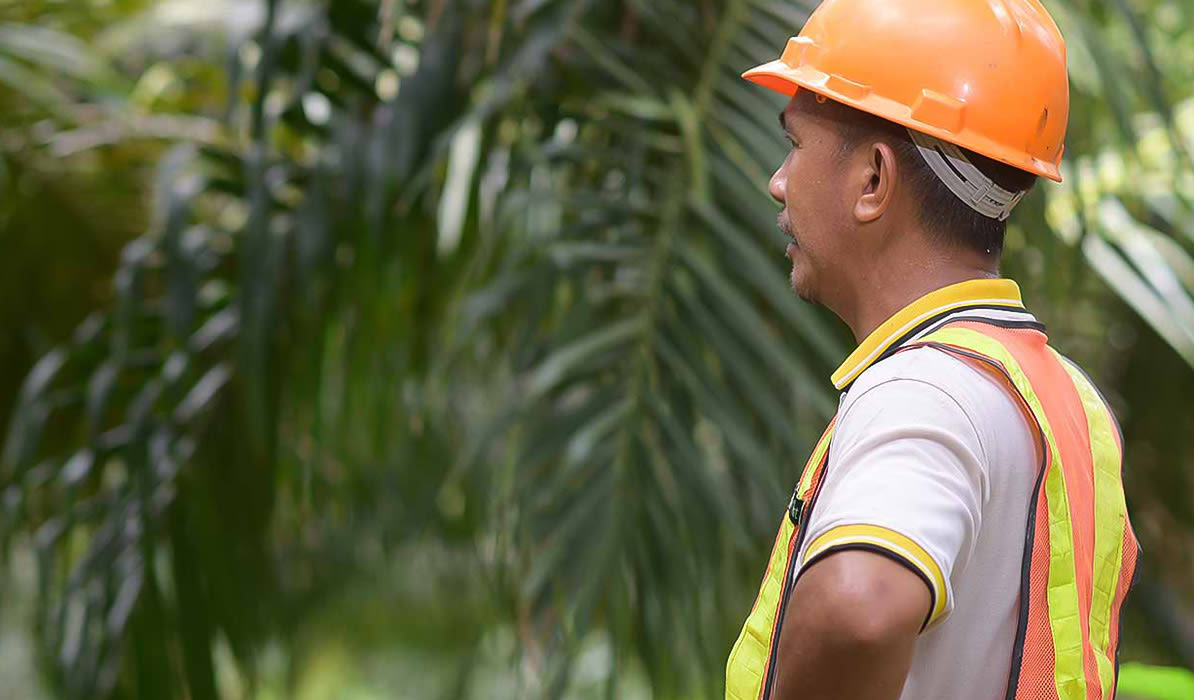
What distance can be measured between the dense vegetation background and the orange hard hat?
0.55m

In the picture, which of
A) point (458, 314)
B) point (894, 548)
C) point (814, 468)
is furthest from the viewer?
point (458, 314)

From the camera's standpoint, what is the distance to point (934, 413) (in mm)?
535

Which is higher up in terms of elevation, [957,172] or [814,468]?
[957,172]

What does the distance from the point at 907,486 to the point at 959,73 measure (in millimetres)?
215

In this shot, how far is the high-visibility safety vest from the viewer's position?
57 cm

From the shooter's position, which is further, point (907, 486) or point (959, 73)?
point (959, 73)

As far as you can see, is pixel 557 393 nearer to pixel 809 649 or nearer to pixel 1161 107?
pixel 1161 107

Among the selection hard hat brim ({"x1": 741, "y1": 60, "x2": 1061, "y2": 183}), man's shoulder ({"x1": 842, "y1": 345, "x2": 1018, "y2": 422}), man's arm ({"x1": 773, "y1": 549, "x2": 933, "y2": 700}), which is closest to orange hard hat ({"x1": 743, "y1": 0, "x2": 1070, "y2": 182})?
hard hat brim ({"x1": 741, "y1": 60, "x2": 1061, "y2": 183})

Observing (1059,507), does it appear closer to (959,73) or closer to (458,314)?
(959,73)

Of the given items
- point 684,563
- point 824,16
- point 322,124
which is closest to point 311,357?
point 322,124

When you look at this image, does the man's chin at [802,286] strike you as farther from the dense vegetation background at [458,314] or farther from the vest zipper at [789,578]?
the dense vegetation background at [458,314]

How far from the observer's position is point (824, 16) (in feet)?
2.16

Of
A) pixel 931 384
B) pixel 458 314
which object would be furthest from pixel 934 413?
pixel 458 314

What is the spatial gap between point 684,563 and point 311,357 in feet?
1.79
